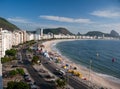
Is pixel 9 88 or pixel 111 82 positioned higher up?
pixel 9 88

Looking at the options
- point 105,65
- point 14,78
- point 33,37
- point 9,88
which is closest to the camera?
point 9,88

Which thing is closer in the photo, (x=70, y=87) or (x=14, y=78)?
(x=70, y=87)

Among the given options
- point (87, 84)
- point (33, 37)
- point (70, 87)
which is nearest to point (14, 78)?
point (70, 87)

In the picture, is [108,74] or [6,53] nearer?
[108,74]

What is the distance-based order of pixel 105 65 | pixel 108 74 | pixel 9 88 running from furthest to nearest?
pixel 105 65 < pixel 108 74 < pixel 9 88

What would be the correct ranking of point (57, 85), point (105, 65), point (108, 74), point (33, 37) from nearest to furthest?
point (57, 85) → point (108, 74) → point (105, 65) → point (33, 37)

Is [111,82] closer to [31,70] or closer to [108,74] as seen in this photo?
[108,74]

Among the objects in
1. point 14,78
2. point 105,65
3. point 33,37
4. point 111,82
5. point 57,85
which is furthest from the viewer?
point 33,37

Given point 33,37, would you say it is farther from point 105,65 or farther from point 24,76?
point 24,76

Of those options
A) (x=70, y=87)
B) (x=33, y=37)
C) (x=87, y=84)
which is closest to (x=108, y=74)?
(x=87, y=84)
